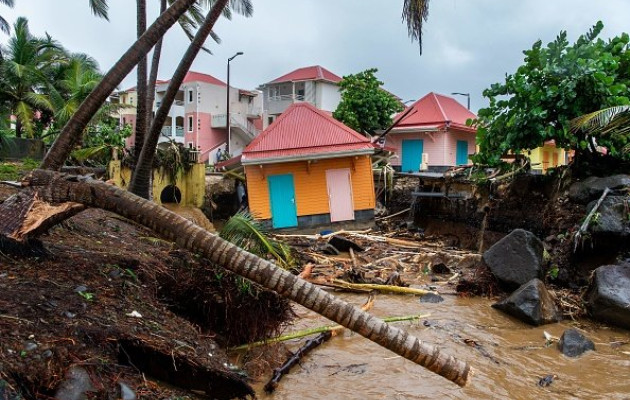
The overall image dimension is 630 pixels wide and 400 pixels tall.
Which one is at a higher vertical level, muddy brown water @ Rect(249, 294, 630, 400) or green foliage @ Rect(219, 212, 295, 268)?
green foliage @ Rect(219, 212, 295, 268)

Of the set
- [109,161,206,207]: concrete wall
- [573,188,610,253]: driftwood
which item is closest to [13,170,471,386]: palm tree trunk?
[573,188,610,253]: driftwood

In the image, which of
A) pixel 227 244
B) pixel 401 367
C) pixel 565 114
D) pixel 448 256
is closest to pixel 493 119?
pixel 565 114

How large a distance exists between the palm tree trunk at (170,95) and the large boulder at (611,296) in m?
9.05

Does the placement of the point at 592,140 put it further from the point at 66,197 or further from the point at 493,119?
the point at 66,197

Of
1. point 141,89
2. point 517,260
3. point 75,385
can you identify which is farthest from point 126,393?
point 141,89

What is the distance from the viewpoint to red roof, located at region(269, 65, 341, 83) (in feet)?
132

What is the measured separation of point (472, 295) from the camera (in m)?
11.5

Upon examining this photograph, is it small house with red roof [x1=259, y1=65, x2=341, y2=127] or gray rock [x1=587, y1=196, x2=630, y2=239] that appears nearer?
gray rock [x1=587, y1=196, x2=630, y2=239]

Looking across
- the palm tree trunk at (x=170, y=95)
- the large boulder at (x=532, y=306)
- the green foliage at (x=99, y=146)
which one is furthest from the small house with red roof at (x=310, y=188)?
the large boulder at (x=532, y=306)

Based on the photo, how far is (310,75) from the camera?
134 ft

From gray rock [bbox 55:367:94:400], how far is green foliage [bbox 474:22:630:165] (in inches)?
475

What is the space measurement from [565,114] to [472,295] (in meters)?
5.32

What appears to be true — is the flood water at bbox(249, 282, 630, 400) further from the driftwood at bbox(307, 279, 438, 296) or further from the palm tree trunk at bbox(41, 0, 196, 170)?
the palm tree trunk at bbox(41, 0, 196, 170)

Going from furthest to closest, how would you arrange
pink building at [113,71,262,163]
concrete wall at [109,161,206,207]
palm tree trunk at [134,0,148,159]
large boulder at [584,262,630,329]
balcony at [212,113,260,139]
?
pink building at [113,71,262,163] → balcony at [212,113,260,139] → concrete wall at [109,161,206,207] → palm tree trunk at [134,0,148,159] → large boulder at [584,262,630,329]
